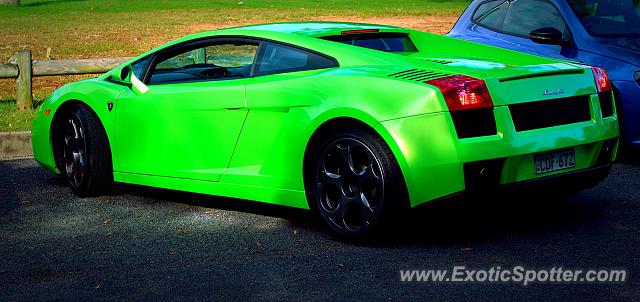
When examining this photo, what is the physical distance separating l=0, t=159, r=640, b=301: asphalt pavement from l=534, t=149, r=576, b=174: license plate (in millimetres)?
216

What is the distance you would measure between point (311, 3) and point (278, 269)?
36.2 meters

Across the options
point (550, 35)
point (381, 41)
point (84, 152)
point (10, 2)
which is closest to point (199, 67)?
point (84, 152)

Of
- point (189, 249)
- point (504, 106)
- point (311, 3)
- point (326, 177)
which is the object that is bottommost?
point (311, 3)

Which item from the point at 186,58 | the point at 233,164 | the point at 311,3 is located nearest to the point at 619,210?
the point at 233,164

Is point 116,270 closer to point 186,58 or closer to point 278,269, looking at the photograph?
point 278,269

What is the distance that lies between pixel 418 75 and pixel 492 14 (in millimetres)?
4916

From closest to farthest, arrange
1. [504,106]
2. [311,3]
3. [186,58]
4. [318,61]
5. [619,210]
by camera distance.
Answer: [504,106] → [318,61] → [619,210] → [186,58] → [311,3]

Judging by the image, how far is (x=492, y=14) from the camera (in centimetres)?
1120

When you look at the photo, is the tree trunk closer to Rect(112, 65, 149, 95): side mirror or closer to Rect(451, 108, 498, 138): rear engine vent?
Rect(112, 65, 149, 95): side mirror

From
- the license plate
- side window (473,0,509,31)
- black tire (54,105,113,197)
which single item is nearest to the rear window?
the license plate

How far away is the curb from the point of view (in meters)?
10.9

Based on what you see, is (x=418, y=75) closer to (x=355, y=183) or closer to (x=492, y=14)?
(x=355, y=183)

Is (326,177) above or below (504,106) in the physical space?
below

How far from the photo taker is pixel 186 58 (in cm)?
828
